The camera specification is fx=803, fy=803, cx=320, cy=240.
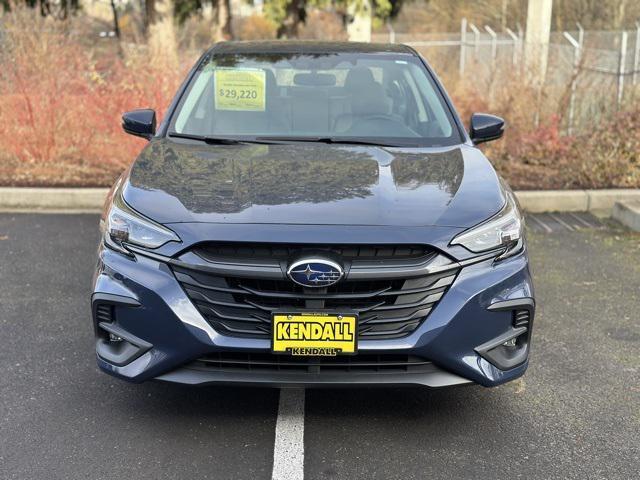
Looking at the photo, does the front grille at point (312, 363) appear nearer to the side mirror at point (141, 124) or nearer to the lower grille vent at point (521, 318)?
the lower grille vent at point (521, 318)

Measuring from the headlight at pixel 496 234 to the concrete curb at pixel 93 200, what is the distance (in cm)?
438

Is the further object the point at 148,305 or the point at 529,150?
the point at 529,150

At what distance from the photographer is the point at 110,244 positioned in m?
3.50

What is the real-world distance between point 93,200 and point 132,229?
4.66 meters

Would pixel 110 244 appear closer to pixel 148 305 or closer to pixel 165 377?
pixel 148 305

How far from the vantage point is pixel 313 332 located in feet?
10.5

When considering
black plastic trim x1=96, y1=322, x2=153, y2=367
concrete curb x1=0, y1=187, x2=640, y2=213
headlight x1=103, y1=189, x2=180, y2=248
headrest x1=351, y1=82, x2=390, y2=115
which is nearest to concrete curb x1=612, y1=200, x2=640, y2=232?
concrete curb x1=0, y1=187, x2=640, y2=213

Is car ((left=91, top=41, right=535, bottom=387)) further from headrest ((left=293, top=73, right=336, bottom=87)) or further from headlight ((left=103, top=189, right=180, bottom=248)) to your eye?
headrest ((left=293, top=73, right=336, bottom=87))

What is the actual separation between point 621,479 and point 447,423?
78 centimetres

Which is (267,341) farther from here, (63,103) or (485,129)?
(63,103)

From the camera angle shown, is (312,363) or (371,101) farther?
(371,101)

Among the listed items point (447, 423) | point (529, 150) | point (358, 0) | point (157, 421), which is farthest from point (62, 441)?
point (358, 0)

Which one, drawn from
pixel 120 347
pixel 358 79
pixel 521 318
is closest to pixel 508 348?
pixel 521 318

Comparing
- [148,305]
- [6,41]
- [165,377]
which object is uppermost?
[6,41]
